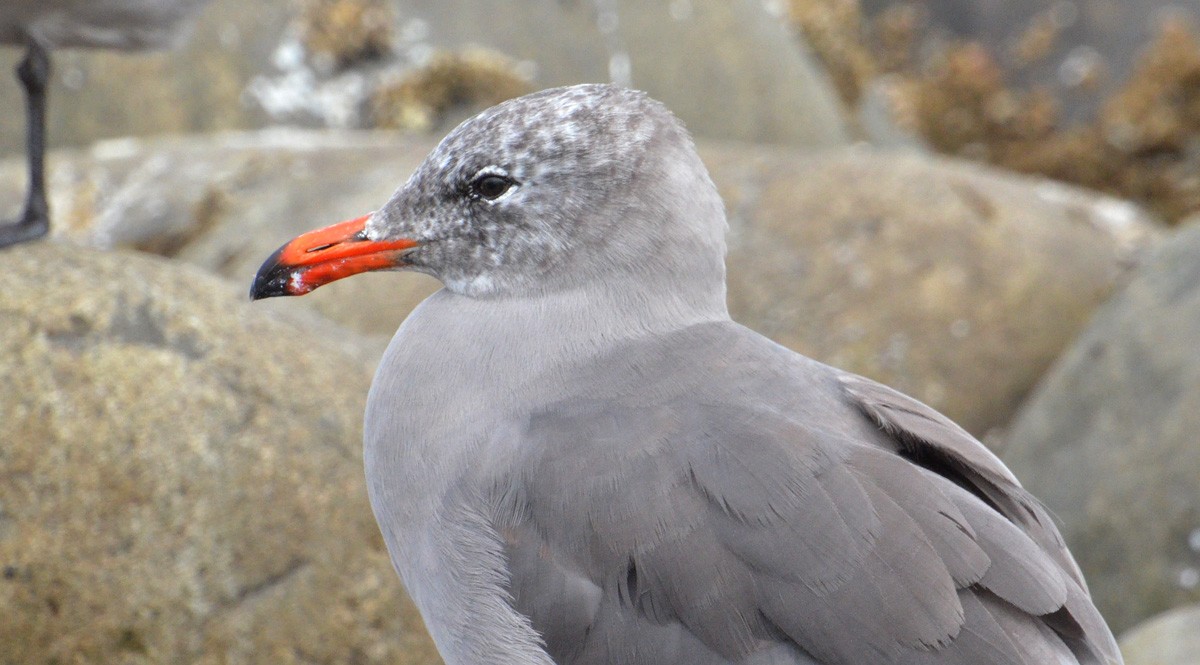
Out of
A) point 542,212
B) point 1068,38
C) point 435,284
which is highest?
point 542,212

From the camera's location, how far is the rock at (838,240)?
21.9 ft

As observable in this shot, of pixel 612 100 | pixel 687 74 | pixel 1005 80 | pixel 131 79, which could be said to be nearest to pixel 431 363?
pixel 612 100

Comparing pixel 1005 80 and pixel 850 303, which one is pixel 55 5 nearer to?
pixel 850 303

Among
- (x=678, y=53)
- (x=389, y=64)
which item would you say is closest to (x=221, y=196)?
(x=389, y=64)

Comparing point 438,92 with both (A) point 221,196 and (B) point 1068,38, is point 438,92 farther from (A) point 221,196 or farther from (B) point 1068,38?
(B) point 1068,38

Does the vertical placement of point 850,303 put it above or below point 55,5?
below

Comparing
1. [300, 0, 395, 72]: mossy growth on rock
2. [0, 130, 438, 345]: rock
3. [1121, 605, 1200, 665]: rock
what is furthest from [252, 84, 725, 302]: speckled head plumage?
[300, 0, 395, 72]: mossy growth on rock

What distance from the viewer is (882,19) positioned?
598 inches

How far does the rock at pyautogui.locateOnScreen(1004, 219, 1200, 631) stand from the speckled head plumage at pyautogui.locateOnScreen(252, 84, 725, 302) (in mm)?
3024

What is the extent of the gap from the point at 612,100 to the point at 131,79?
7033 mm

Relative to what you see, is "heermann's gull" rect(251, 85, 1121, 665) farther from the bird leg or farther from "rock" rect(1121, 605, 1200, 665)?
the bird leg

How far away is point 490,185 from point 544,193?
14 centimetres

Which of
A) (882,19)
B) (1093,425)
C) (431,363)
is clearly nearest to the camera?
(431,363)

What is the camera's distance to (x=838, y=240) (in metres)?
7.06
